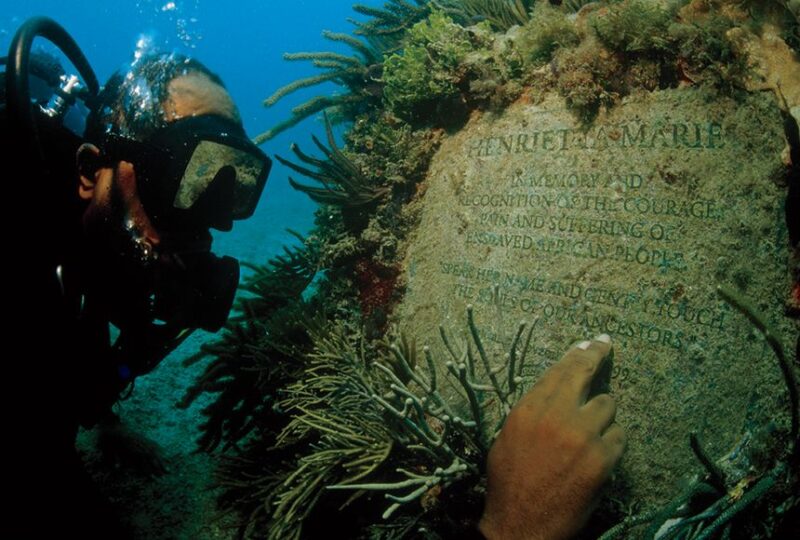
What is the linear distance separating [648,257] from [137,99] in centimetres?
304

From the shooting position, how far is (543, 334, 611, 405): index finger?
2.02 m

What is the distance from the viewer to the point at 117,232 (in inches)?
92.7

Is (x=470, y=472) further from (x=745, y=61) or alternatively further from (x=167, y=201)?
(x=745, y=61)

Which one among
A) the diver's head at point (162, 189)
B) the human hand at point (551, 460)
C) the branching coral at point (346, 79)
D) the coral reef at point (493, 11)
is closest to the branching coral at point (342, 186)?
the diver's head at point (162, 189)

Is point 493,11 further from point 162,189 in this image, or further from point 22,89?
point 22,89

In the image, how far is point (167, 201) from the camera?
243 centimetres

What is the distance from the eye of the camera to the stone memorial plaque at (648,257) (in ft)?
7.24

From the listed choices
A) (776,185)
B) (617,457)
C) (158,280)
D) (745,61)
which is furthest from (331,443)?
(745,61)

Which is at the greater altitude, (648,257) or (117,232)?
(117,232)

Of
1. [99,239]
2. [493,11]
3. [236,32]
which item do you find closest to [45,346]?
[99,239]

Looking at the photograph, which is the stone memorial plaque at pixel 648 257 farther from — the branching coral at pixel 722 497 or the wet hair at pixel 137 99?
the wet hair at pixel 137 99

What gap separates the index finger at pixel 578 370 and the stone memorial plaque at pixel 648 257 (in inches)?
9.4

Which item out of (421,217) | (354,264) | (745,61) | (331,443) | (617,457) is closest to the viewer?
(617,457)

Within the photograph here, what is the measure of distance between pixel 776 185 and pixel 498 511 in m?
2.12
